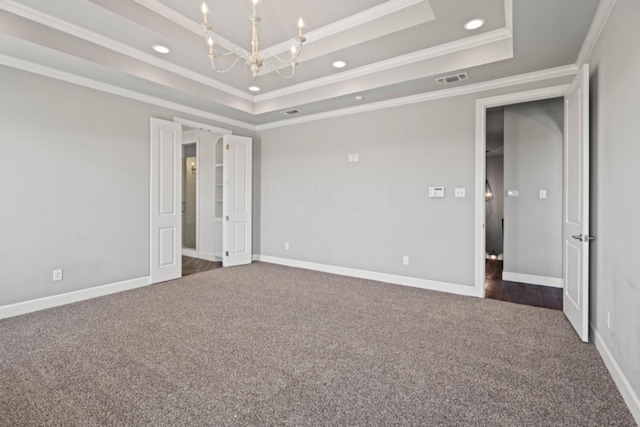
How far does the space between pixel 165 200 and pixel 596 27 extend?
5.10 m

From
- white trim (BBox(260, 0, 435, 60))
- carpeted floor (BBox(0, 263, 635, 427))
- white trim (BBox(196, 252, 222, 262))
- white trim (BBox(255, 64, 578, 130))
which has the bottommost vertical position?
carpeted floor (BBox(0, 263, 635, 427))

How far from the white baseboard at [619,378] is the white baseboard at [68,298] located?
4.96 metres

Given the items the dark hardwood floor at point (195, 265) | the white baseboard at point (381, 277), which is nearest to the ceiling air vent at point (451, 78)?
the white baseboard at point (381, 277)

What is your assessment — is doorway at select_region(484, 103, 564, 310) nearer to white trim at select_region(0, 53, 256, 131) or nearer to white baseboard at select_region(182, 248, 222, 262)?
white trim at select_region(0, 53, 256, 131)

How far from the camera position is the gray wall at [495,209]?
7.04m

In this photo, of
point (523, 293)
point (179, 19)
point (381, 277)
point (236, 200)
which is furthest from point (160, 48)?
point (523, 293)

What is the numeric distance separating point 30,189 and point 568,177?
5.61 meters

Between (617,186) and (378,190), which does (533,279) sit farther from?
(617,186)

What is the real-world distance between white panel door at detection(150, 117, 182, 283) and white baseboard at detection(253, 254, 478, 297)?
1.78 m

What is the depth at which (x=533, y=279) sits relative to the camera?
468 centimetres

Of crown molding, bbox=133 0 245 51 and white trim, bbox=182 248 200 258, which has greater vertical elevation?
crown molding, bbox=133 0 245 51

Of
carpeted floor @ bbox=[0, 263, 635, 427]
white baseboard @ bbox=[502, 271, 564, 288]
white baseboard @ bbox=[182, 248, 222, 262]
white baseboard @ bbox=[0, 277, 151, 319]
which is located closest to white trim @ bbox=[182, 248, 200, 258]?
white baseboard @ bbox=[182, 248, 222, 262]

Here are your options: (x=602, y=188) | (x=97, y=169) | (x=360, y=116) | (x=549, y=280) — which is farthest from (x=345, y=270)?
(x=97, y=169)

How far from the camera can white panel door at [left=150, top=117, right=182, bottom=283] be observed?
447cm
